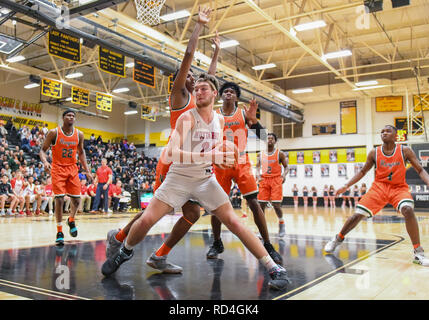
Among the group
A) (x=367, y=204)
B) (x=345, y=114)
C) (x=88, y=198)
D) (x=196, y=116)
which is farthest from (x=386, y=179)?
(x=345, y=114)

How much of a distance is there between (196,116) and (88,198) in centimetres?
1256

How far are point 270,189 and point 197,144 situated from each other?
4244mm

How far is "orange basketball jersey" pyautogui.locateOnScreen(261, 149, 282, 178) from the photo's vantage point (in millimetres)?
7119

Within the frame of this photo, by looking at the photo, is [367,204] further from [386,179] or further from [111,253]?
[111,253]

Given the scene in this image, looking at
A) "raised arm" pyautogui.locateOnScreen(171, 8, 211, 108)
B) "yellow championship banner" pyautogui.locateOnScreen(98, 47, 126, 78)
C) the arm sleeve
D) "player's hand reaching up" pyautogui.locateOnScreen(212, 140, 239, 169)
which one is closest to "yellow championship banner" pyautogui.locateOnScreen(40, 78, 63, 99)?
"yellow championship banner" pyautogui.locateOnScreen(98, 47, 126, 78)

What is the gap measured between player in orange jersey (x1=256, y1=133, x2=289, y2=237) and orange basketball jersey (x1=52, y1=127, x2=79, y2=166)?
3.32m

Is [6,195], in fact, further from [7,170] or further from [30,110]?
[30,110]

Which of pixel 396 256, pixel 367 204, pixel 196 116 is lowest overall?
pixel 396 256

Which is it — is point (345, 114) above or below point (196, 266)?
above

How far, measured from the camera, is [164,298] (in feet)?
8.70

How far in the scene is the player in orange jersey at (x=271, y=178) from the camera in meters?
6.98

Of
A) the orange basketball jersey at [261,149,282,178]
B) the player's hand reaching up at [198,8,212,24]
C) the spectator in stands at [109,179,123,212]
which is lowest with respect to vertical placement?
the spectator in stands at [109,179,123,212]

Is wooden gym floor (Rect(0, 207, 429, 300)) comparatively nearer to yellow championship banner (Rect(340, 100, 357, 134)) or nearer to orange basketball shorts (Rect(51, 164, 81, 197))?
orange basketball shorts (Rect(51, 164, 81, 197))

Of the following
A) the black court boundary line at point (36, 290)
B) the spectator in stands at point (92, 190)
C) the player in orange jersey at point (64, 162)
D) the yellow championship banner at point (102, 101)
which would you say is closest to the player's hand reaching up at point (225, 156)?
the black court boundary line at point (36, 290)
